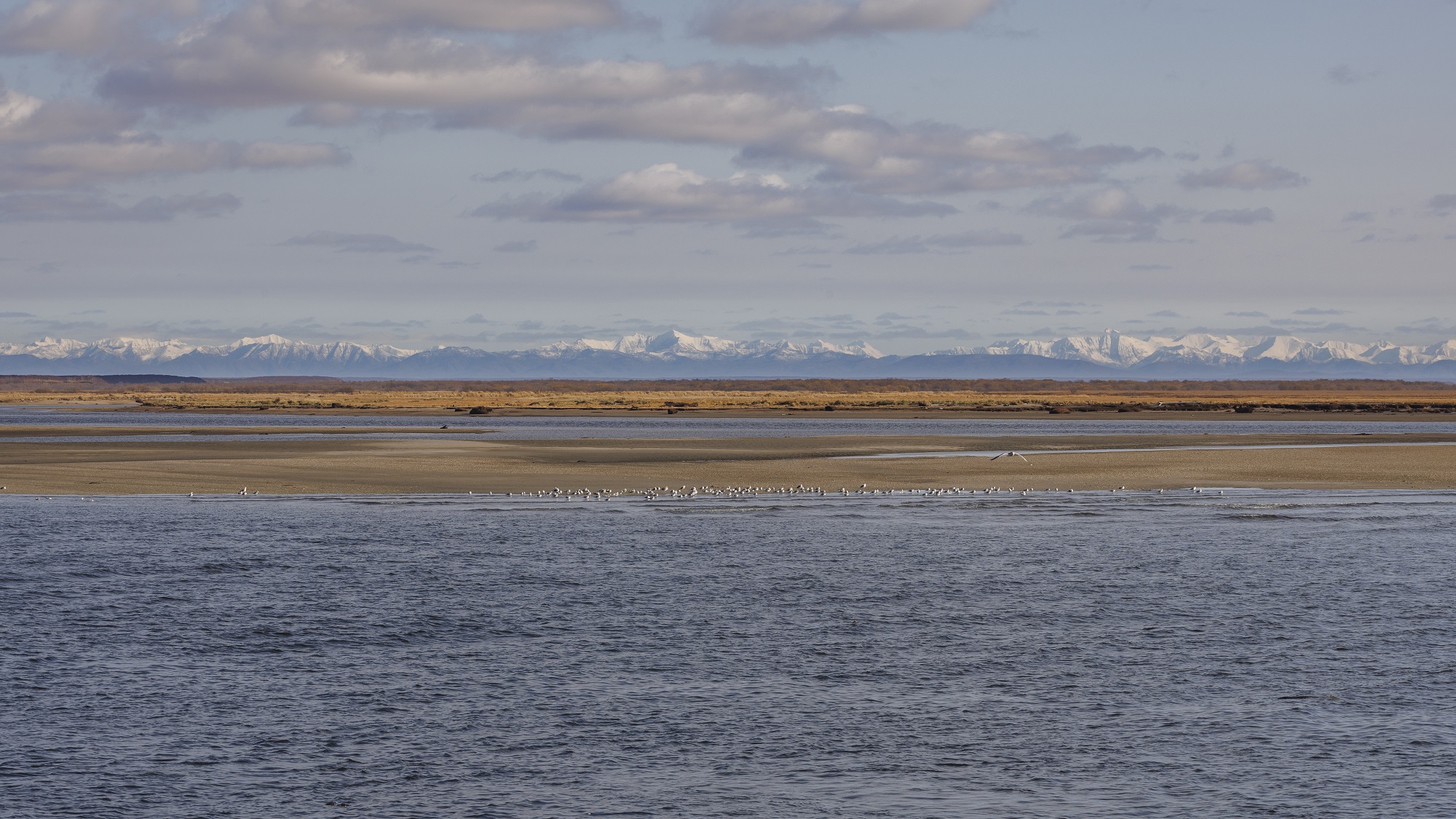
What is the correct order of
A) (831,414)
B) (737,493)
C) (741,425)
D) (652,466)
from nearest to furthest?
(737,493)
(652,466)
(741,425)
(831,414)

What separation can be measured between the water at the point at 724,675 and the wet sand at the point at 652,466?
13177 millimetres

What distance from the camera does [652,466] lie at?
47.2 m

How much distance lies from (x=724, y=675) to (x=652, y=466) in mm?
32540

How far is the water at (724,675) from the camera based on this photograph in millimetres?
10977

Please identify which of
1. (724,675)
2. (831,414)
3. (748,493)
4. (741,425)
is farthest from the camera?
(831,414)

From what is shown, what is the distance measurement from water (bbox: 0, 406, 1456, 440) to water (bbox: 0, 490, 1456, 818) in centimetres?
4424

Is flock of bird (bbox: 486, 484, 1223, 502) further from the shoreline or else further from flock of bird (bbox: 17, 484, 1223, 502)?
the shoreline

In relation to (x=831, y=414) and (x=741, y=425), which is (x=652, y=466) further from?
(x=831, y=414)

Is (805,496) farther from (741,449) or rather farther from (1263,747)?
(1263,747)

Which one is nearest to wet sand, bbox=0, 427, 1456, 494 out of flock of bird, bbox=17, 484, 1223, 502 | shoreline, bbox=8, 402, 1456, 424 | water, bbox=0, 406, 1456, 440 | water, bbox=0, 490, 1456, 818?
flock of bird, bbox=17, 484, 1223, 502

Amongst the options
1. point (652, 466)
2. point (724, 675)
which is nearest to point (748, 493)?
point (652, 466)

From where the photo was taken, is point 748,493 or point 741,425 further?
point 741,425

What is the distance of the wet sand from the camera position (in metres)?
40.3

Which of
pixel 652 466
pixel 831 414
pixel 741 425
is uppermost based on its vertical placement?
pixel 831 414
